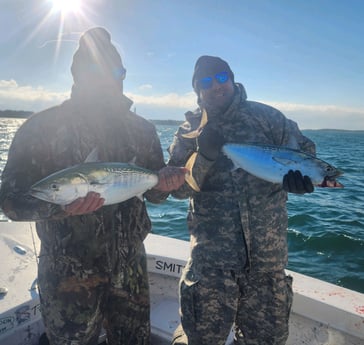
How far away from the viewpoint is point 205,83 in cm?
381

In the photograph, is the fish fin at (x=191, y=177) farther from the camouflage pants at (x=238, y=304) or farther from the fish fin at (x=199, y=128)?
the camouflage pants at (x=238, y=304)

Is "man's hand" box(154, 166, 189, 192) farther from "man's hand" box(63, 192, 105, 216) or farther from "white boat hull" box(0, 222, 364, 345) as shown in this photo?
"white boat hull" box(0, 222, 364, 345)

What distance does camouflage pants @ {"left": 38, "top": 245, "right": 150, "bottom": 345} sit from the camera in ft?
9.89

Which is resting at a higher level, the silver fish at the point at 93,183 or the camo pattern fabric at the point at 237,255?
the silver fish at the point at 93,183

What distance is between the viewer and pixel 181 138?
3.93 metres

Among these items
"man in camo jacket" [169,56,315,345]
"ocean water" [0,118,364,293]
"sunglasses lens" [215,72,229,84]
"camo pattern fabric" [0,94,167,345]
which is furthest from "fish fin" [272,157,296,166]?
"ocean water" [0,118,364,293]

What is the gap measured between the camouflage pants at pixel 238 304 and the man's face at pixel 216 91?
67.6 inches

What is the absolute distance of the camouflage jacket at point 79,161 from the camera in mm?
2877

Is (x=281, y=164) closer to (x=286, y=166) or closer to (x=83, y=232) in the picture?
(x=286, y=166)

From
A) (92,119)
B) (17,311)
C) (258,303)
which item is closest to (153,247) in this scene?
(17,311)

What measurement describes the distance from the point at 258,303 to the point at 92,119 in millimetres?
2340

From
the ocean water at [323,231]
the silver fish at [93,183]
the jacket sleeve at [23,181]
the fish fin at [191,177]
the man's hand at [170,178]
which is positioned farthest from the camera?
the ocean water at [323,231]

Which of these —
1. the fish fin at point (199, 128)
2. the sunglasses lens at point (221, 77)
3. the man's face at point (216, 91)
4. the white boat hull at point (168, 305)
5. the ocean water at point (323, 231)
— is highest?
the sunglasses lens at point (221, 77)

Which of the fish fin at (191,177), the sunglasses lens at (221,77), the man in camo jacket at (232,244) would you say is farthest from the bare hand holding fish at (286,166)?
the sunglasses lens at (221,77)
